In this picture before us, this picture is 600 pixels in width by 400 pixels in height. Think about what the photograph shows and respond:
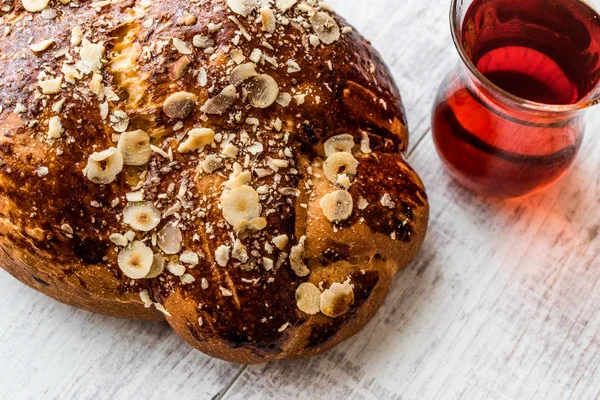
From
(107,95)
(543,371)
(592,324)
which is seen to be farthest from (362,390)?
(107,95)

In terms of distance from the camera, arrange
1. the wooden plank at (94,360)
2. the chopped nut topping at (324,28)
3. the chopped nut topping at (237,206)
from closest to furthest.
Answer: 1. the chopped nut topping at (237,206)
2. the chopped nut topping at (324,28)
3. the wooden plank at (94,360)

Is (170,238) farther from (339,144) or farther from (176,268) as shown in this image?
(339,144)

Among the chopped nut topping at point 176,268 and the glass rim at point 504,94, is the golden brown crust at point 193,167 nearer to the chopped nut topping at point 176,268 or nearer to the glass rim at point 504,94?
the chopped nut topping at point 176,268

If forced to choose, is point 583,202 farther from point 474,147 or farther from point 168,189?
point 168,189

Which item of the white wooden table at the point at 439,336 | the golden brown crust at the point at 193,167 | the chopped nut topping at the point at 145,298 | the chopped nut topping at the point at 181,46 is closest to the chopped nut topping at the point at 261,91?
the golden brown crust at the point at 193,167

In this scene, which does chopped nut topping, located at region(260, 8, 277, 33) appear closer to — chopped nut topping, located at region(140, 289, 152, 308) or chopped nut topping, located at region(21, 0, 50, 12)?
chopped nut topping, located at region(21, 0, 50, 12)

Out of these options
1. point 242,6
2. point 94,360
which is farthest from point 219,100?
point 94,360

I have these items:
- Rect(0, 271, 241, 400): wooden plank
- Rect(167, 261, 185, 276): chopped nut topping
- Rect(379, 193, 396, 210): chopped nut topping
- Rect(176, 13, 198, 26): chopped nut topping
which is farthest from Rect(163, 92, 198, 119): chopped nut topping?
Rect(0, 271, 241, 400): wooden plank
